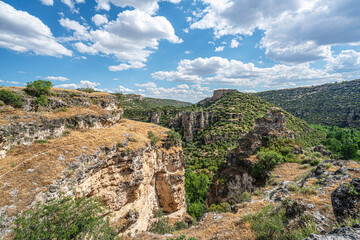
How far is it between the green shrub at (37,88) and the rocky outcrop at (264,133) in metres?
24.7

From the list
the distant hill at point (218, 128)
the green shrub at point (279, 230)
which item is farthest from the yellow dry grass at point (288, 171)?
the distant hill at point (218, 128)

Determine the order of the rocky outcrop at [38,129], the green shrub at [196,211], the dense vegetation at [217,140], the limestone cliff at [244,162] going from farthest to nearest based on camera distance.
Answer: the dense vegetation at [217,140] < the green shrub at [196,211] < the limestone cliff at [244,162] < the rocky outcrop at [38,129]

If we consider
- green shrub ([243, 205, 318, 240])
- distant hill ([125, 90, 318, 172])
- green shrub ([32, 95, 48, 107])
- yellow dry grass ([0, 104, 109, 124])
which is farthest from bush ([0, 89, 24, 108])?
distant hill ([125, 90, 318, 172])

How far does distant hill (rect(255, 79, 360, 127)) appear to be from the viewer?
262ft

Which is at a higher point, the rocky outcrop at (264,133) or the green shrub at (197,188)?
the rocky outcrop at (264,133)

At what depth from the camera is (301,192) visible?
9.92 metres

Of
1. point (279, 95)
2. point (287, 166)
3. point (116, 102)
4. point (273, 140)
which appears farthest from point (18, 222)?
point (279, 95)

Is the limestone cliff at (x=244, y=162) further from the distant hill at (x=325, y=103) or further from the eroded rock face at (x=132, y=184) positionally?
the distant hill at (x=325, y=103)

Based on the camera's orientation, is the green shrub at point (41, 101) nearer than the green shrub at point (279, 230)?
No

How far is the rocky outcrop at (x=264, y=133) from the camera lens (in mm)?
20997

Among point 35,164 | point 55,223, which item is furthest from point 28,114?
point 55,223

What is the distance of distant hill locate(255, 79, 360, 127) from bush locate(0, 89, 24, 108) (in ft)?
369

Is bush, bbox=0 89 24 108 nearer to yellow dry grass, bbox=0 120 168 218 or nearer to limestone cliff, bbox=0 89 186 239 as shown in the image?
limestone cliff, bbox=0 89 186 239

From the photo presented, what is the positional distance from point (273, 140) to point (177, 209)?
56.2 feet
